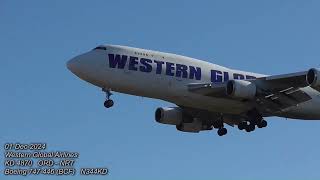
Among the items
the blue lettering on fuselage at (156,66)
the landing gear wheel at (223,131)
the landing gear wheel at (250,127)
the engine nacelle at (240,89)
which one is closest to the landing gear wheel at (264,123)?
the landing gear wheel at (250,127)

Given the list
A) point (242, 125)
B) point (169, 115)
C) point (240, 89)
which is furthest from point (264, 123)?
point (169, 115)

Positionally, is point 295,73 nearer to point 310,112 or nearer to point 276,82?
point 276,82

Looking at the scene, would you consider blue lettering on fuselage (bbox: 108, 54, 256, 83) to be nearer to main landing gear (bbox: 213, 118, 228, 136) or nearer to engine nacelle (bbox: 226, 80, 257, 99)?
engine nacelle (bbox: 226, 80, 257, 99)

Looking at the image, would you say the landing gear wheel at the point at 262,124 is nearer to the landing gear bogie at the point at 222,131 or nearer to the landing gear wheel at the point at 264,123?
the landing gear wheel at the point at 264,123

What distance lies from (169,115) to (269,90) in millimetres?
8576

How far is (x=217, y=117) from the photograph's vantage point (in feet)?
177

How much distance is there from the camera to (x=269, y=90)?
48.9m

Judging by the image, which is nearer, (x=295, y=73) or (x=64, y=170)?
(x=64, y=170)

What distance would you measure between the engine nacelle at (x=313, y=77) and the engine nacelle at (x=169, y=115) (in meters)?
11.5

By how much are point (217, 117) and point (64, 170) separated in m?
16.9

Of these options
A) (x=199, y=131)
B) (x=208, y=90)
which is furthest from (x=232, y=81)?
(x=199, y=131)

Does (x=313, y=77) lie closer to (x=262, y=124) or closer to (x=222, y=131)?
(x=262, y=124)

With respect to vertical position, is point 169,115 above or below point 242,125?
above

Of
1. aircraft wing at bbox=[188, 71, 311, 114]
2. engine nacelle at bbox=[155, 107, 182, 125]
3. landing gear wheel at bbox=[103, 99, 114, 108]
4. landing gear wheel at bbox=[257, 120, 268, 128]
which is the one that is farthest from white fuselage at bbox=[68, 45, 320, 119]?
engine nacelle at bbox=[155, 107, 182, 125]
